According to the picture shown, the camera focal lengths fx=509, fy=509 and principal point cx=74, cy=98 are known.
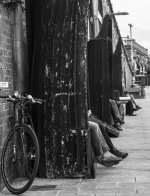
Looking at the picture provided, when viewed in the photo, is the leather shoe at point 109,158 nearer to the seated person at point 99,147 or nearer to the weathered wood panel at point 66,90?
the seated person at point 99,147

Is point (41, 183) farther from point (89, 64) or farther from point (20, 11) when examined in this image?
point (89, 64)

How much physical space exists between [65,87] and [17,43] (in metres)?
0.87

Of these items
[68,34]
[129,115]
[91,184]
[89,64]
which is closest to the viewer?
[91,184]

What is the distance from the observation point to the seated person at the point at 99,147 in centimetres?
698

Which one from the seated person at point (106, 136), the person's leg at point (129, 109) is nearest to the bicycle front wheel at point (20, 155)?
the seated person at point (106, 136)

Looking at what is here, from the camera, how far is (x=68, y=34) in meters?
6.71

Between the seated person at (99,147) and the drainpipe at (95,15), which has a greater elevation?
the drainpipe at (95,15)

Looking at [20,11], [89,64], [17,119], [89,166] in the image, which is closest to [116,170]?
[89,166]

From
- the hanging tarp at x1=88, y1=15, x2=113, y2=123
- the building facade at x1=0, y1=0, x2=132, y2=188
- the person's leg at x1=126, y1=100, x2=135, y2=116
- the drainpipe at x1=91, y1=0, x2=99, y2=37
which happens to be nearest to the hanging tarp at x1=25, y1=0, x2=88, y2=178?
the building facade at x1=0, y1=0, x2=132, y2=188

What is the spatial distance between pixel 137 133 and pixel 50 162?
6376 mm

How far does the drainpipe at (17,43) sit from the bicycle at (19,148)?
0.62 meters

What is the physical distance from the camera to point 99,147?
275 inches

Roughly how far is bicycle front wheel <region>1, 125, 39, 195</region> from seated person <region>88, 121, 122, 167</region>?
1092 mm

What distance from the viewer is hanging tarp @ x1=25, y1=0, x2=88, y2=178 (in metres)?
6.70
